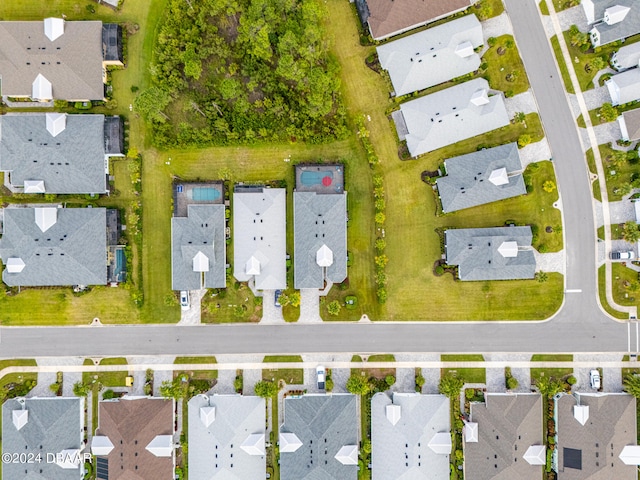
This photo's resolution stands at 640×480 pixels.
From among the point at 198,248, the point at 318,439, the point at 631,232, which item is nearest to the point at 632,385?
the point at 631,232

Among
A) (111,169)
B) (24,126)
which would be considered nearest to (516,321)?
(111,169)

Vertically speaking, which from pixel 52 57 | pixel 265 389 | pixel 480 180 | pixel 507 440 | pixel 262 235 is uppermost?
pixel 52 57

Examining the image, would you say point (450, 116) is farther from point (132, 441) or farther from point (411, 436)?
point (132, 441)

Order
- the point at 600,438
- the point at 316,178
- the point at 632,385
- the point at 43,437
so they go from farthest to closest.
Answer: the point at 316,178 → the point at 632,385 → the point at 600,438 → the point at 43,437

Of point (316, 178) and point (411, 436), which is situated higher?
point (316, 178)

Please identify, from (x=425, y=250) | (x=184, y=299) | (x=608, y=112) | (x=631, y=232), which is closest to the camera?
(x=608, y=112)

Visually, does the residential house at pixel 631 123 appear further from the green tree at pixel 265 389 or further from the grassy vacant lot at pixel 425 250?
the green tree at pixel 265 389

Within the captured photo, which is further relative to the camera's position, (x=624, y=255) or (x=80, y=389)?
(x=624, y=255)
